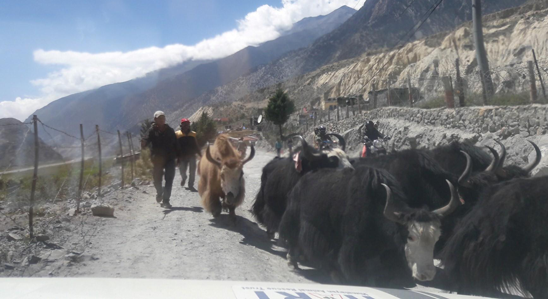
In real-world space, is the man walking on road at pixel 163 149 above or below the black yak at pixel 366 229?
above

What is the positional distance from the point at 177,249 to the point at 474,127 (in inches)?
392

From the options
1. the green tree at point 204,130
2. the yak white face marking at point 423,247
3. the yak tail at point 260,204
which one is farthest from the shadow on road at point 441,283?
the green tree at point 204,130

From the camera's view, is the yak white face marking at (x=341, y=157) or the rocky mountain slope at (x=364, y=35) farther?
the rocky mountain slope at (x=364, y=35)

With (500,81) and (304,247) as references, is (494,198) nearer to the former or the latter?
(304,247)

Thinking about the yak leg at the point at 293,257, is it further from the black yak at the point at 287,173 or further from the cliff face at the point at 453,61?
the cliff face at the point at 453,61

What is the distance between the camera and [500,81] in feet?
50.9

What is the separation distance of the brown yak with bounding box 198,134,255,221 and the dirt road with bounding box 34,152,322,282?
33 centimetres

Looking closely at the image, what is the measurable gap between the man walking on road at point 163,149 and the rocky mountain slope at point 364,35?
230ft

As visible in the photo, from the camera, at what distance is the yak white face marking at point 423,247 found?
414 cm

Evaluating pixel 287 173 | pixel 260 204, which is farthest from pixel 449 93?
pixel 287 173

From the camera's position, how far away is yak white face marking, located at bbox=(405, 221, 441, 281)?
163 inches

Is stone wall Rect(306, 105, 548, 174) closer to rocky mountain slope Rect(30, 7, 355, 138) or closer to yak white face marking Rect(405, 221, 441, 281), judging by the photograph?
yak white face marking Rect(405, 221, 441, 281)

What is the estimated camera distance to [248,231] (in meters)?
7.82

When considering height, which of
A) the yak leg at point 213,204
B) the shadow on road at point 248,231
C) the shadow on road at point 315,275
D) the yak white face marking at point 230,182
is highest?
the yak white face marking at point 230,182
